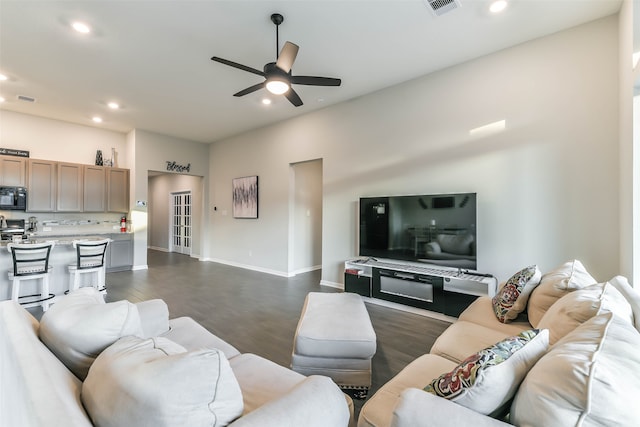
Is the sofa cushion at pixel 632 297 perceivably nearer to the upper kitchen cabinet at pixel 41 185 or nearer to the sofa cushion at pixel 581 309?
the sofa cushion at pixel 581 309

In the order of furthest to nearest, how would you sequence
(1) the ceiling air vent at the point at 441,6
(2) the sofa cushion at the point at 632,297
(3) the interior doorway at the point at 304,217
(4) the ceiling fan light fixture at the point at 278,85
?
(3) the interior doorway at the point at 304,217, (4) the ceiling fan light fixture at the point at 278,85, (1) the ceiling air vent at the point at 441,6, (2) the sofa cushion at the point at 632,297

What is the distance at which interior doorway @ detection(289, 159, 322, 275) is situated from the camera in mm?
5852

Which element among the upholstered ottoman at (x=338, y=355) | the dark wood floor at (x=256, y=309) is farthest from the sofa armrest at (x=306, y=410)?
the dark wood floor at (x=256, y=309)

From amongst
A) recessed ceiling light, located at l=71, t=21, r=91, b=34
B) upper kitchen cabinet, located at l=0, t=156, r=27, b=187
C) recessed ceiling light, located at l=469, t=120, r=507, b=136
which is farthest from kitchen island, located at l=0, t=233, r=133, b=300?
recessed ceiling light, located at l=469, t=120, r=507, b=136

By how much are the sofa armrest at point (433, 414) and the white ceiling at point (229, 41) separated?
3098mm

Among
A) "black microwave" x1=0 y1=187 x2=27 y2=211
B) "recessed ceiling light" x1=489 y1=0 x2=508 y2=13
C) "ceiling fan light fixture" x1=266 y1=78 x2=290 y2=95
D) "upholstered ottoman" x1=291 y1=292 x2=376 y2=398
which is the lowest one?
"upholstered ottoman" x1=291 y1=292 x2=376 y2=398

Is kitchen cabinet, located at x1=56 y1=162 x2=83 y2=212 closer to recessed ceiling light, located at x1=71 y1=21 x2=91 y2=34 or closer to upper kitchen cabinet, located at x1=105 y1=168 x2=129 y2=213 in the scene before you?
upper kitchen cabinet, located at x1=105 y1=168 x2=129 y2=213

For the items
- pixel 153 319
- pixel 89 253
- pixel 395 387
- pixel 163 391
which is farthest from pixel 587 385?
pixel 89 253

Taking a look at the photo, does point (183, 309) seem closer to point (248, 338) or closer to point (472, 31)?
point (248, 338)

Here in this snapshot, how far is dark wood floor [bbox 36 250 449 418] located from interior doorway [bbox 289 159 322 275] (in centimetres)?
43

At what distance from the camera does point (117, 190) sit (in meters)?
6.38

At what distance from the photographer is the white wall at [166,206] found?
8.02 metres

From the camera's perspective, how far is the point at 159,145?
6.76m

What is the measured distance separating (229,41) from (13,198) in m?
5.28
